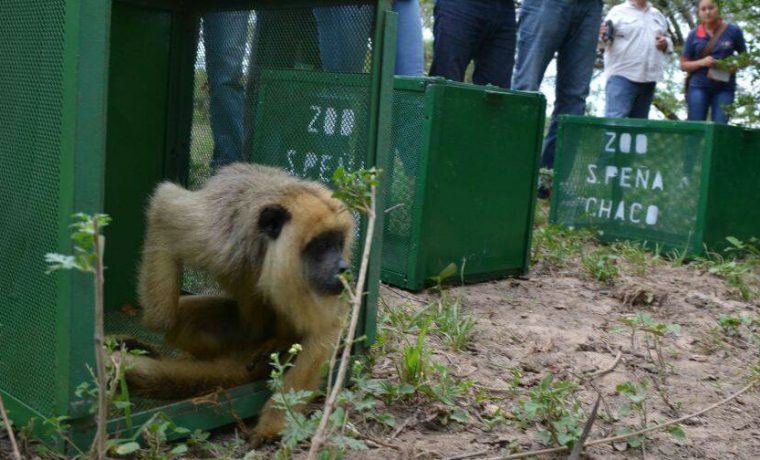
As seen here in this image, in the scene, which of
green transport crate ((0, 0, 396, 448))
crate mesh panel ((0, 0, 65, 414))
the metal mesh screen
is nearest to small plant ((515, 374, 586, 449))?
green transport crate ((0, 0, 396, 448))

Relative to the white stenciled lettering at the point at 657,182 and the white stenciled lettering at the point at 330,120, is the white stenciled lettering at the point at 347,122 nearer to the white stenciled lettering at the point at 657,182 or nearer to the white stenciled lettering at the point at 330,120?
the white stenciled lettering at the point at 330,120

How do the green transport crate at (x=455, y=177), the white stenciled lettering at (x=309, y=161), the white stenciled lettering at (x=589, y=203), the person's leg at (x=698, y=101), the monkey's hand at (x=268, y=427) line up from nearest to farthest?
the monkey's hand at (x=268, y=427)
the white stenciled lettering at (x=309, y=161)
the green transport crate at (x=455, y=177)
the white stenciled lettering at (x=589, y=203)
the person's leg at (x=698, y=101)

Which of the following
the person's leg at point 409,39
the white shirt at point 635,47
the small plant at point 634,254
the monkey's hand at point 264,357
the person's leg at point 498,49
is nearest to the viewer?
the monkey's hand at point 264,357

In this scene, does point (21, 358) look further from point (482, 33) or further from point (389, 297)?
point (482, 33)

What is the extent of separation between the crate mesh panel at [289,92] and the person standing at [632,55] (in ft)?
16.4

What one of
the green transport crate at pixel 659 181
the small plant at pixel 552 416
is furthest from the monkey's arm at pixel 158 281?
the green transport crate at pixel 659 181

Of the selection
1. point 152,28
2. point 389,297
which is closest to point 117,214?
point 152,28

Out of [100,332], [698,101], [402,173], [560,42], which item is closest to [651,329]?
[402,173]

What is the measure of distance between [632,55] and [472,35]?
96.7 inches

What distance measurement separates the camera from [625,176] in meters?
6.98

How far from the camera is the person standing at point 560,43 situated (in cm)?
683

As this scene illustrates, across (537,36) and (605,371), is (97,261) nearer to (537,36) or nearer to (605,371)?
(605,371)

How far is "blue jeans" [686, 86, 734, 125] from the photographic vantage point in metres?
8.26

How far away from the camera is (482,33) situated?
625cm
